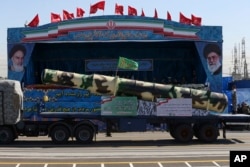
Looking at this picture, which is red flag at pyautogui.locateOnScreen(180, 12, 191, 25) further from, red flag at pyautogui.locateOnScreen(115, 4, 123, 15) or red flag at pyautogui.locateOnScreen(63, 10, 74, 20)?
red flag at pyautogui.locateOnScreen(63, 10, 74, 20)

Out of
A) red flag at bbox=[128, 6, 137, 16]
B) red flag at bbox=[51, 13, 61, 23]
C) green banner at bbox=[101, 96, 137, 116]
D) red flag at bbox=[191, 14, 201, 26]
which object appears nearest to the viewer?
green banner at bbox=[101, 96, 137, 116]

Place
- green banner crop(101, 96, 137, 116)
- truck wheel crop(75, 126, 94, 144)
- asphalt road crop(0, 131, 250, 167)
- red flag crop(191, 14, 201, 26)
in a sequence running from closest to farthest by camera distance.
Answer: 1. asphalt road crop(0, 131, 250, 167)
2. truck wheel crop(75, 126, 94, 144)
3. green banner crop(101, 96, 137, 116)
4. red flag crop(191, 14, 201, 26)

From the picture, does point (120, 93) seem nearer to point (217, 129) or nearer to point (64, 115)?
point (64, 115)

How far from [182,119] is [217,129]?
6.58 ft

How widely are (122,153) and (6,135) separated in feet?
23.5

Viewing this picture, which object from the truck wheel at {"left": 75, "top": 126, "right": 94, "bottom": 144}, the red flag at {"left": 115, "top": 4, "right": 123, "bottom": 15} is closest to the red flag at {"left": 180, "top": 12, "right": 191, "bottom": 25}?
the red flag at {"left": 115, "top": 4, "right": 123, "bottom": 15}

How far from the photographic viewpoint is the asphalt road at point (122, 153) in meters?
16.7

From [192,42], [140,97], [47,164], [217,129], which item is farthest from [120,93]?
[192,42]

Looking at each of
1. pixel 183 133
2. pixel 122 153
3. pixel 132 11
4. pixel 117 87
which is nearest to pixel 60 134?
pixel 117 87

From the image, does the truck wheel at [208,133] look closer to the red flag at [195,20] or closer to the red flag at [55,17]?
the red flag at [195,20]

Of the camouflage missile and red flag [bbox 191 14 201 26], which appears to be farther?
red flag [bbox 191 14 201 26]

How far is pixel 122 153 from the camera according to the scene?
19.8 metres

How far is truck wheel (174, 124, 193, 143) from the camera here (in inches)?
973

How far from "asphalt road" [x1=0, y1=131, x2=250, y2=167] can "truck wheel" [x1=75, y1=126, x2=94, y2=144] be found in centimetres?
40
